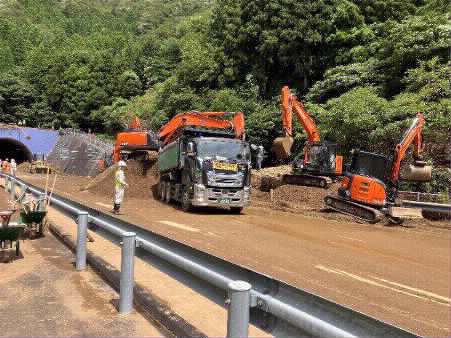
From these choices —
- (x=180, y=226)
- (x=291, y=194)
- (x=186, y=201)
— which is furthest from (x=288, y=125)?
(x=180, y=226)

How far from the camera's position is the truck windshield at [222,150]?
701 inches

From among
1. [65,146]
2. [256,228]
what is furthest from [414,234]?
[65,146]

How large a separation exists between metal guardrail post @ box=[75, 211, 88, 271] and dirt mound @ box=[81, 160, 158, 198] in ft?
54.0

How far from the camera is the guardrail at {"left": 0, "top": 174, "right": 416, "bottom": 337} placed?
266 cm

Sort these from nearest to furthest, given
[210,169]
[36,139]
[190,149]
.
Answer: [210,169] < [190,149] < [36,139]

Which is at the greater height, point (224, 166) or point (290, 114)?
point (290, 114)

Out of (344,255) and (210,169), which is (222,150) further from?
(344,255)

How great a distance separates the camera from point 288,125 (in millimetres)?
20891

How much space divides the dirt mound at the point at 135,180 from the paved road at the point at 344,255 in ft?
20.9

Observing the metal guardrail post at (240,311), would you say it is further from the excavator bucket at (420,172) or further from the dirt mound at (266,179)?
the dirt mound at (266,179)

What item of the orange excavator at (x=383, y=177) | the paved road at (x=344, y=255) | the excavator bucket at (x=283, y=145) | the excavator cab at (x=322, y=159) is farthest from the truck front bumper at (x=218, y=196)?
the excavator cab at (x=322, y=159)

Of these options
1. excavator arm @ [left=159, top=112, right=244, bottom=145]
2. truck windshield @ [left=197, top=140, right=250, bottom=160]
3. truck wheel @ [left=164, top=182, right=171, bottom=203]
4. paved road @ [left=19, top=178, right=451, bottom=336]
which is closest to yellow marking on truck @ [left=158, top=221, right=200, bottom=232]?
paved road @ [left=19, top=178, right=451, bottom=336]

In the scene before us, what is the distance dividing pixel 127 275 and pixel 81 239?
7.82 ft

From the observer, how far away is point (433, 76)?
24406 millimetres
